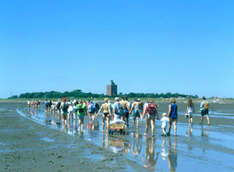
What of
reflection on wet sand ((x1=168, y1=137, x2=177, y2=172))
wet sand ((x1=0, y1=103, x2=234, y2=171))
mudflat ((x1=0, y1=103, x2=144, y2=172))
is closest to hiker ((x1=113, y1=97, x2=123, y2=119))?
wet sand ((x1=0, y1=103, x2=234, y2=171))

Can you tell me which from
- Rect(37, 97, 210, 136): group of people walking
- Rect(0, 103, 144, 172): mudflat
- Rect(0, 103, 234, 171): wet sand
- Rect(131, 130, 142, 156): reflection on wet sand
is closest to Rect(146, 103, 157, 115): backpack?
Rect(37, 97, 210, 136): group of people walking

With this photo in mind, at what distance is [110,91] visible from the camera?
479 ft

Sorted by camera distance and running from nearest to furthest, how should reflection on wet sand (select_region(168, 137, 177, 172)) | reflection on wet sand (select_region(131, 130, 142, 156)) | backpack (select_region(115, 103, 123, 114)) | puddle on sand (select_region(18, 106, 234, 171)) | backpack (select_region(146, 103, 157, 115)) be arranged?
1. reflection on wet sand (select_region(168, 137, 177, 172))
2. puddle on sand (select_region(18, 106, 234, 171))
3. reflection on wet sand (select_region(131, 130, 142, 156))
4. backpack (select_region(146, 103, 157, 115))
5. backpack (select_region(115, 103, 123, 114))

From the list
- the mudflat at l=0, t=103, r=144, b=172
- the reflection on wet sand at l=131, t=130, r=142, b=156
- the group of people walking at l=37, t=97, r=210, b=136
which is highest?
the group of people walking at l=37, t=97, r=210, b=136

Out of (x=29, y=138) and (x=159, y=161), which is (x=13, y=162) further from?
(x=29, y=138)

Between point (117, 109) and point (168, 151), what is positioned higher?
point (117, 109)

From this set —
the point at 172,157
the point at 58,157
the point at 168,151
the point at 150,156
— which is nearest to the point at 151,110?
the point at 168,151

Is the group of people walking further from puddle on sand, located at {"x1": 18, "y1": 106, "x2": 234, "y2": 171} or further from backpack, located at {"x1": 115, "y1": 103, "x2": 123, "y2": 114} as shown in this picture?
puddle on sand, located at {"x1": 18, "y1": 106, "x2": 234, "y2": 171}

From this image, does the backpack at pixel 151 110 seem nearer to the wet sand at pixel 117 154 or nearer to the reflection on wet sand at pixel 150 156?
the wet sand at pixel 117 154

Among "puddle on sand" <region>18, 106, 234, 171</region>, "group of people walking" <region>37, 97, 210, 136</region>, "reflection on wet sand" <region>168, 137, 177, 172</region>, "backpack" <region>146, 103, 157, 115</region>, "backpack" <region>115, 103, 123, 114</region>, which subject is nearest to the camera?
"reflection on wet sand" <region>168, 137, 177, 172</region>

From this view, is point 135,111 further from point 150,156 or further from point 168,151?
point 150,156

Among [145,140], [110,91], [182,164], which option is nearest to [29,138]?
[145,140]

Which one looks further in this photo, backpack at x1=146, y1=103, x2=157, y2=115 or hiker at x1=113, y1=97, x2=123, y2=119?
hiker at x1=113, y1=97, x2=123, y2=119

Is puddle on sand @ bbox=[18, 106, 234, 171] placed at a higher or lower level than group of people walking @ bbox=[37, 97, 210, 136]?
lower
